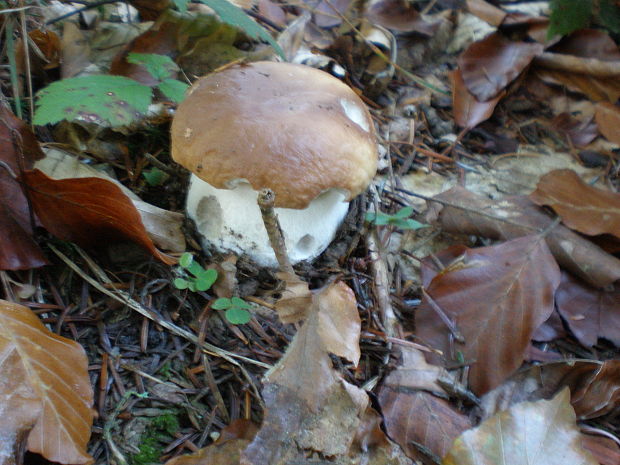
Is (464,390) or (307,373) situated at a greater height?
(307,373)

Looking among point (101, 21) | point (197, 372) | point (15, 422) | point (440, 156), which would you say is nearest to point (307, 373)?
point (197, 372)

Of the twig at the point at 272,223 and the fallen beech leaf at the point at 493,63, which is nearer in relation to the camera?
the twig at the point at 272,223

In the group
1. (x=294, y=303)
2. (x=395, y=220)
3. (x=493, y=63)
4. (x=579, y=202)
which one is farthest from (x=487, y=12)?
(x=294, y=303)

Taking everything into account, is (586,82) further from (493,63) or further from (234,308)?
(234,308)

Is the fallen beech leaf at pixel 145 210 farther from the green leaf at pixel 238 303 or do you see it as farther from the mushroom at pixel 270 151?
the green leaf at pixel 238 303

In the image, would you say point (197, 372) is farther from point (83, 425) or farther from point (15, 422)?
point (15, 422)

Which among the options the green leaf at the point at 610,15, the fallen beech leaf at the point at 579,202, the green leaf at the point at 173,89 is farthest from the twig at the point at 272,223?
the green leaf at the point at 610,15

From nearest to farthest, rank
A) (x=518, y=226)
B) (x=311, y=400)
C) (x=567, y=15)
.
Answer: (x=311, y=400)
(x=518, y=226)
(x=567, y=15)
